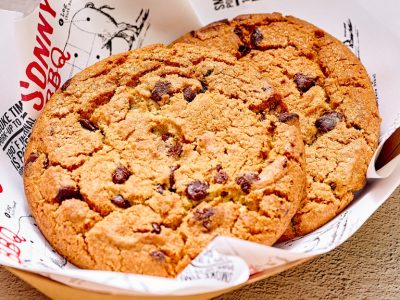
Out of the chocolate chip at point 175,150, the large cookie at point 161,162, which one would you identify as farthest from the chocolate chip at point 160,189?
the chocolate chip at point 175,150

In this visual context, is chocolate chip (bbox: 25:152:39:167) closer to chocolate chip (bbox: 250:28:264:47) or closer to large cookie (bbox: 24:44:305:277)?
large cookie (bbox: 24:44:305:277)

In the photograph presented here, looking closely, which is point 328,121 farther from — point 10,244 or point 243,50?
point 10,244

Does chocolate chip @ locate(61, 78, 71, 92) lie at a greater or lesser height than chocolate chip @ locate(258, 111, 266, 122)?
greater

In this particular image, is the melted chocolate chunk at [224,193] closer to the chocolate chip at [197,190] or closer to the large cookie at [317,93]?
the chocolate chip at [197,190]

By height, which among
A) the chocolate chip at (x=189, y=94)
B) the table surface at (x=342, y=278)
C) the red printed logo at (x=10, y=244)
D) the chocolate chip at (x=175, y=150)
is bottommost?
the table surface at (x=342, y=278)

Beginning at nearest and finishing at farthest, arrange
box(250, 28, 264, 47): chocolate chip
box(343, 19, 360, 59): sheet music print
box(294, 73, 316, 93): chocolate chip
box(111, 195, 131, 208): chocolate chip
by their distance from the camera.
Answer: box(111, 195, 131, 208): chocolate chip → box(294, 73, 316, 93): chocolate chip → box(250, 28, 264, 47): chocolate chip → box(343, 19, 360, 59): sheet music print

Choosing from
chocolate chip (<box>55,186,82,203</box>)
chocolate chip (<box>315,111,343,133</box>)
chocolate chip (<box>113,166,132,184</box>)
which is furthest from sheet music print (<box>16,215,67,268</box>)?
chocolate chip (<box>315,111,343,133</box>)
